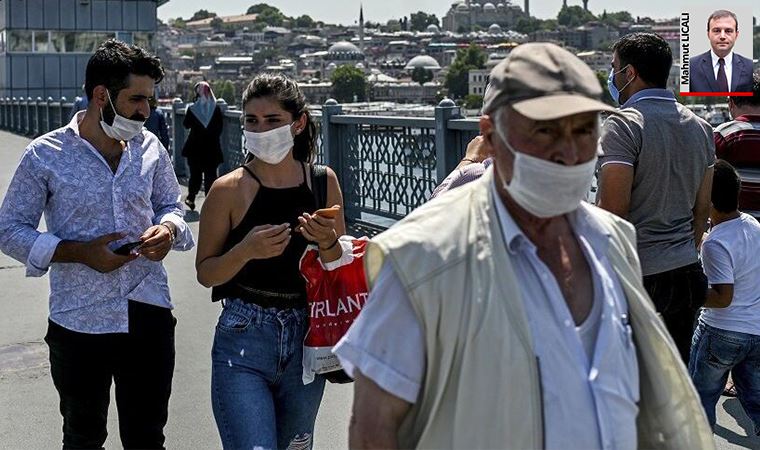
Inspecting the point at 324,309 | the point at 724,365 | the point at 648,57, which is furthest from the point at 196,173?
the point at 324,309

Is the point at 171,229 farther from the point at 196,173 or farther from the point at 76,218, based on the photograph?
the point at 196,173

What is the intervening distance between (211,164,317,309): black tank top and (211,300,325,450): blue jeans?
4cm

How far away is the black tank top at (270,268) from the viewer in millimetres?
3852

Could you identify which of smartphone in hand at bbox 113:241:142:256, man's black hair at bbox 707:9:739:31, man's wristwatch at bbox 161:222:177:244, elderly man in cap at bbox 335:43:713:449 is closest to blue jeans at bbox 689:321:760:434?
man's wristwatch at bbox 161:222:177:244

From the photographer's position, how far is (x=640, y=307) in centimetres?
246

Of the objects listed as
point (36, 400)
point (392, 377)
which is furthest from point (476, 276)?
point (36, 400)

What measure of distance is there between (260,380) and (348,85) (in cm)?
15645

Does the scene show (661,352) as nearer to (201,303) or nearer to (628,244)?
(628,244)

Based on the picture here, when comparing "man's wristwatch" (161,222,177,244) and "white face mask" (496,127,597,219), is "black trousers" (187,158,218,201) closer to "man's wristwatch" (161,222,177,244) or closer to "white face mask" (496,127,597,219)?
"man's wristwatch" (161,222,177,244)

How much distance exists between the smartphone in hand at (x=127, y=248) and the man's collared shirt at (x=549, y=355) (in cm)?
174

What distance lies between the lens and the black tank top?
3.85 m

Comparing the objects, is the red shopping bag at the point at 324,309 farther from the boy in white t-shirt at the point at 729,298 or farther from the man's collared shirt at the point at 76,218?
the boy in white t-shirt at the point at 729,298

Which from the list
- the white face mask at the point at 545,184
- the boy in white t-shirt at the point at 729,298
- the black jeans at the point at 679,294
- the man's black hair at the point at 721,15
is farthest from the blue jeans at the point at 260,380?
the man's black hair at the point at 721,15

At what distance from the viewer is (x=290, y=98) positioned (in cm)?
404
